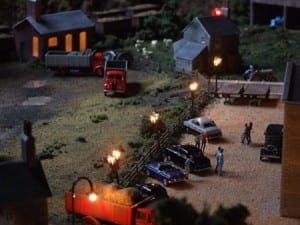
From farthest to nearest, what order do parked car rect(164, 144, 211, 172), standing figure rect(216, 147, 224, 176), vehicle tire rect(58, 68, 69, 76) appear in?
vehicle tire rect(58, 68, 69, 76)
parked car rect(164, 144, 211, 172)
standing figure rect(216, 147, 224, 176)

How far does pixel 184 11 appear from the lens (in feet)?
229

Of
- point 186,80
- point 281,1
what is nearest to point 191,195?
point 186,80

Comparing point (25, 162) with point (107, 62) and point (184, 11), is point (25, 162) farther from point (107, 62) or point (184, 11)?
→ point (184, 11)

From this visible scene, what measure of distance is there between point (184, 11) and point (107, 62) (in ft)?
60.4

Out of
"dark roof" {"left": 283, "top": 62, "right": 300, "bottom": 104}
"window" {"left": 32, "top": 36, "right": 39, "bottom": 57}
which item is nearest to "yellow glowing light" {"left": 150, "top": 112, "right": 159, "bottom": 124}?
"dark roof" {"left": 283, "top": 62, "right": 300, "bottom": 104}

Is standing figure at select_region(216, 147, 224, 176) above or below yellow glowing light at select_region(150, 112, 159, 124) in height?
below

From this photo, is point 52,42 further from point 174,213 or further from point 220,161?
point 174,213

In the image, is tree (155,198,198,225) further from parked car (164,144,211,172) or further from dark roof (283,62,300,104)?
parked car (164,144,211,172)

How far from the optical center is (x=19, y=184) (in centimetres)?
2819

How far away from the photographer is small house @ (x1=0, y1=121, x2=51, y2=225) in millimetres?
28031

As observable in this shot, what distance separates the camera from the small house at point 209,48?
183 ft

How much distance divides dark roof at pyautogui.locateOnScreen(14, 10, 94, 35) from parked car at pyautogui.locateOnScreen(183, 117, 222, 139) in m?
19.2

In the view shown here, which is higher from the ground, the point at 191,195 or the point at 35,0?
the point at 35,0

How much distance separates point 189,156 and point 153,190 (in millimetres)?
5140
